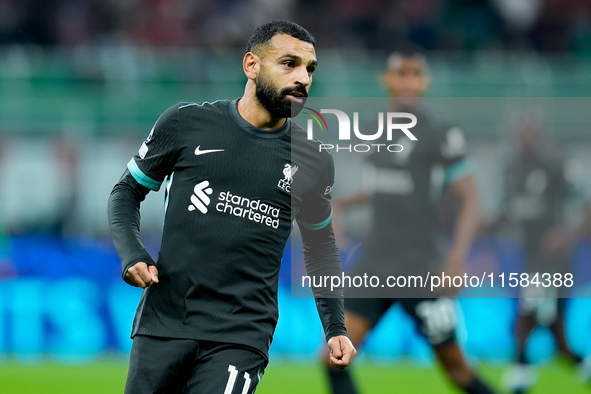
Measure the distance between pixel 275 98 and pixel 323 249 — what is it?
70cm

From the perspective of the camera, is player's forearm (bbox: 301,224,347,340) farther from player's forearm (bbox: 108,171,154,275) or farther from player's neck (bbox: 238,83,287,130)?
player's forearm (bbox: 108,171,154,275)

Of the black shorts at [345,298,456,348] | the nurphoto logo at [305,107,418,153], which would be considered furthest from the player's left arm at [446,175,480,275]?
the nurphoto logo at [305,107,418,153]

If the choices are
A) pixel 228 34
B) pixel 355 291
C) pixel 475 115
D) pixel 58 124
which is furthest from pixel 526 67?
pixel 355 291

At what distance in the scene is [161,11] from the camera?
48.8ft

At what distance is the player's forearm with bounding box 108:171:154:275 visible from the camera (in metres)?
3.49

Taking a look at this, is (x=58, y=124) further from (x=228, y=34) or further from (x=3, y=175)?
(x=228, y=34)

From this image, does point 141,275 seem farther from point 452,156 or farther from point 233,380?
point 452,156

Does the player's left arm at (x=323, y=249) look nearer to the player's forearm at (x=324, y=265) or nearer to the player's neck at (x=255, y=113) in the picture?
the player's forearm at (x=324, y=265)

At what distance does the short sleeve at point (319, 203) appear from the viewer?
3.94 metres

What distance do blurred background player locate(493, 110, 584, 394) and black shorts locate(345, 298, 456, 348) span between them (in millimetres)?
2672

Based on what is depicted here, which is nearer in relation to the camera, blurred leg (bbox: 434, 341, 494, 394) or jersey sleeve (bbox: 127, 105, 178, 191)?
jersey sleeve (bbox: 127, 105, 178, 191)

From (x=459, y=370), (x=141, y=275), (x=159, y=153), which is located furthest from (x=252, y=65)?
(x=459, y=370)

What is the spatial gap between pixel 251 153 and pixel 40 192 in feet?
22.7

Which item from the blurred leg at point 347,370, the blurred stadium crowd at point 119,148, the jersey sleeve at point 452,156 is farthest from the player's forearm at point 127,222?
the blurred stadium crowd at point 119,148
